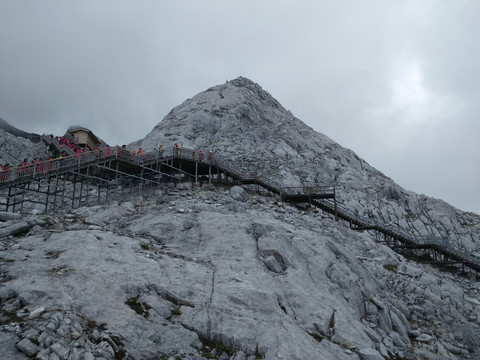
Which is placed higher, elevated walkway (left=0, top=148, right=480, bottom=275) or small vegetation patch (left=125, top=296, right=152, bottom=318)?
elevated walkway (left=0, top=148, right=480, bottom=275)

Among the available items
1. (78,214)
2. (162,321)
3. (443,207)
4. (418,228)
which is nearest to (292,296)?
(162,321)

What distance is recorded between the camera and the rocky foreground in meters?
14.5

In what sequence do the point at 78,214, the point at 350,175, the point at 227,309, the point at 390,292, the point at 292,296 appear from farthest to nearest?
the point at 350,175 < the point at 78,214 < the point at 390,292 < the point at 292,296 < the point at 227,309

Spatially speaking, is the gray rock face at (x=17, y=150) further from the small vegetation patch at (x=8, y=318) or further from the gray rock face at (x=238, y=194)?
the small vegetation patch at (x=8, y=318)

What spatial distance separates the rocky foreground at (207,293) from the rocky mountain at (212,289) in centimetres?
7

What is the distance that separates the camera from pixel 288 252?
2433 centimetres

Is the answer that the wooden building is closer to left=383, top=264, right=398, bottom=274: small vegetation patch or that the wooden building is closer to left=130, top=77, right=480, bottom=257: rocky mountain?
left=130, top=77, right=480, bottom=257: rocky mountain

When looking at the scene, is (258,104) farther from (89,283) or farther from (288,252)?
(89,283)

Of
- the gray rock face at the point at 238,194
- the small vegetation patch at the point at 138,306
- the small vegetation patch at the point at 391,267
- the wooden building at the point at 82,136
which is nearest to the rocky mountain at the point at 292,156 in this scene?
the wooden building at the point at 82,136

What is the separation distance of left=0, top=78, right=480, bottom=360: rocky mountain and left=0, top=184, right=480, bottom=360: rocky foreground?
71 mm

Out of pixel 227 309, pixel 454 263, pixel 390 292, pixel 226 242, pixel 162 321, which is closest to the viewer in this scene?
pixel 162 321

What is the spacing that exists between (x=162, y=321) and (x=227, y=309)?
3213mm

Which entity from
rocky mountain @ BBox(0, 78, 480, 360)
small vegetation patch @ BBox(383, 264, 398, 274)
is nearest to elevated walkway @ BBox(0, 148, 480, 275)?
rocky mountain @ BBox(0, 78, 480, 360)

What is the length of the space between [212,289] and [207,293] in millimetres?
470
